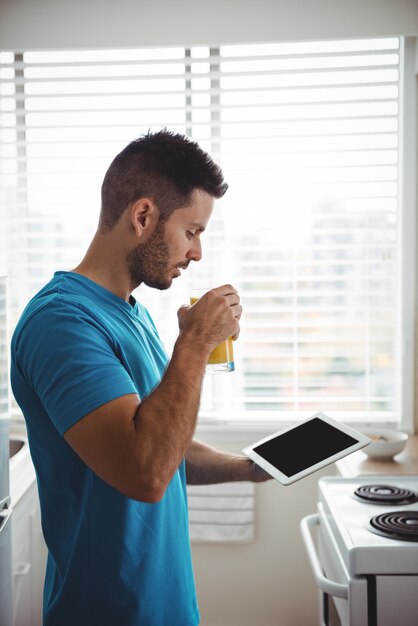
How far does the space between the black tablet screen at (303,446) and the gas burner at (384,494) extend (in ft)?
1.13

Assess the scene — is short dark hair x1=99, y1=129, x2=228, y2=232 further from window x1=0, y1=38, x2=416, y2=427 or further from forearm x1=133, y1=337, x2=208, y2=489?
window x1=0, y1=38, x2=416, y2=427

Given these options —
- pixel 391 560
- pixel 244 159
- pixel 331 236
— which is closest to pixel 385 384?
pixel 331 236

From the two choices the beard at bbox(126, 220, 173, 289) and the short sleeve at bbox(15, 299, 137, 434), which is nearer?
the short sleeve at bbox(15, 299, 137, 434)

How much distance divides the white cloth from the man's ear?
1.65m

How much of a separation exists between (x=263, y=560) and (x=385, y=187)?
1.61 m

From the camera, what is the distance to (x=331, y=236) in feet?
9.00

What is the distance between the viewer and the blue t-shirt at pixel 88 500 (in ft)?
3.39

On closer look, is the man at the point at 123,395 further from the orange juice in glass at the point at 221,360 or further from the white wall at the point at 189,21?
the white wall at the point at 189,21

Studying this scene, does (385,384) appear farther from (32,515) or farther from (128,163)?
(128,163)

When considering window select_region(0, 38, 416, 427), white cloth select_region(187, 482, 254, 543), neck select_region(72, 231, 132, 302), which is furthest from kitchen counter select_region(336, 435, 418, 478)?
neck select_region(72, 231, 132, 302)

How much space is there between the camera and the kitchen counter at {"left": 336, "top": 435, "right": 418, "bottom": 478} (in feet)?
7.07

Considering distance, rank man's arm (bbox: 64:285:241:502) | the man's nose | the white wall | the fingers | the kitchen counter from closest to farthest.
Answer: man's arm (bbox: 64:285:241:502) → the fingers → the man's nose → the kitchen counter → the white wall

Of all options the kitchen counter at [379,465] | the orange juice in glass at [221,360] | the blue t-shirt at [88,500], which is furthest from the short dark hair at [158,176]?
the kitchen counter at [379,465]

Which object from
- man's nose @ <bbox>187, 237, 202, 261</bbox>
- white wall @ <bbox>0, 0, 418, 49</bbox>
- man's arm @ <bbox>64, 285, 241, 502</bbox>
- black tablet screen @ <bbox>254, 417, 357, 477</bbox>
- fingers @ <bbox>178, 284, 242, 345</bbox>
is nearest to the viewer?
man's arm @ <bbox>64, 285, 241, 502</bbox>
